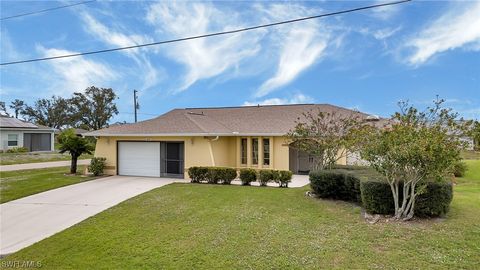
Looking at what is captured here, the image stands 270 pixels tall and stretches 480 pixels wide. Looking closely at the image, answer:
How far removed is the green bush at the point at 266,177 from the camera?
45.1ft

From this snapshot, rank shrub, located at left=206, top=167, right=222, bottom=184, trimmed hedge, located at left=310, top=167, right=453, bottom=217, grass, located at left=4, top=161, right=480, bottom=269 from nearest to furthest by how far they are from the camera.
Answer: grass, located at left=4, top=161, right=480, bottom=269 < trimmed hedge, located at left=310, top=167, right=453, bottom=217 < shrub, located at left=206, top=167, right=222, bottom=184

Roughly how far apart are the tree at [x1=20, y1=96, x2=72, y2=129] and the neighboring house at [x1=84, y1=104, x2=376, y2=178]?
4911 centimetres

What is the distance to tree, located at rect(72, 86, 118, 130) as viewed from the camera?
186 feet

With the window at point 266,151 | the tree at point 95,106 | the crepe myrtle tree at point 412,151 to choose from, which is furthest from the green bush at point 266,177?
the tree at point 95,106

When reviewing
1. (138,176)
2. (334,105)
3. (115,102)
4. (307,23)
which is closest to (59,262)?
(307,23)

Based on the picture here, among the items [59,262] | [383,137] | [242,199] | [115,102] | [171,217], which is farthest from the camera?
[115,102]

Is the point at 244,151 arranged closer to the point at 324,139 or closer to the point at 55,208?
the point at 324,139

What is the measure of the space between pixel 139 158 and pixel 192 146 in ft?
12.0

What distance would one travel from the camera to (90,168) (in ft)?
60.6

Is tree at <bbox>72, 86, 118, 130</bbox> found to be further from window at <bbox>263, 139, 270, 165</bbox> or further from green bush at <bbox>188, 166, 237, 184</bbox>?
green bush at <bbox>188, 166, 237, 184</bbox>

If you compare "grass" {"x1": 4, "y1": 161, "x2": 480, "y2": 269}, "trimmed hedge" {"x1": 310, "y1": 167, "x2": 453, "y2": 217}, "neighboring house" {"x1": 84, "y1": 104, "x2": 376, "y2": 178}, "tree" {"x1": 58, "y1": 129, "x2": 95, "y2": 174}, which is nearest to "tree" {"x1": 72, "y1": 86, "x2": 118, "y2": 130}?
"tree" {"x1": 58, "y1": 129, "x2": 95, "y2": 174}

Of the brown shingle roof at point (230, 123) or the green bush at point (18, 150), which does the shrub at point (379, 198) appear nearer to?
the brown shingle roof at point (230, 123)

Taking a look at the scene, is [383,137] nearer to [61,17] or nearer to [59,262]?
[59,262]

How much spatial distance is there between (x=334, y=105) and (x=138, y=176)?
13903mm
